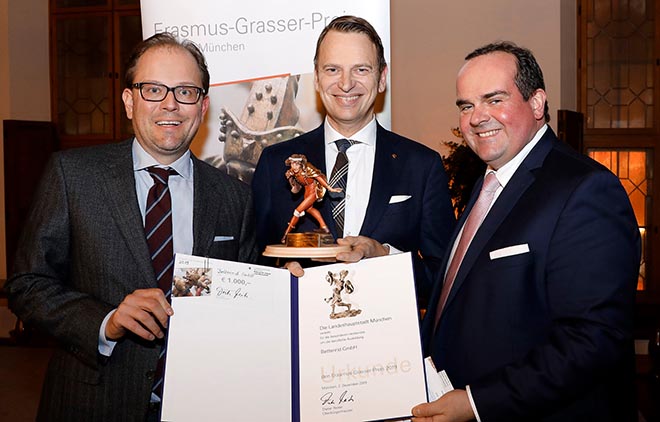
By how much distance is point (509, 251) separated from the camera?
2.09 m

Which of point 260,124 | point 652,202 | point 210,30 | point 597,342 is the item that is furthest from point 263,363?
point 652,202

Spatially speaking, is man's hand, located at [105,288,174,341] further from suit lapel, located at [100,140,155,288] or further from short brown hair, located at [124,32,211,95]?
short brown hair, located at [124,32,211,95]

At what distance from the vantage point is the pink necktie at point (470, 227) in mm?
2318

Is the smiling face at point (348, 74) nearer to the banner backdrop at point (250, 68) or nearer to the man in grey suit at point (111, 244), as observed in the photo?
the man in grey suit at point (111, 244)

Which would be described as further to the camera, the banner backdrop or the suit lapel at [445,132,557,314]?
the banner backdrop

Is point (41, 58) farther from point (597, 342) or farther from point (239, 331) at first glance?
point (597, 342)

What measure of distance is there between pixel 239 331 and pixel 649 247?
23.5ft

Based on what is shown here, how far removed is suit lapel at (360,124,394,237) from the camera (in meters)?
2.61

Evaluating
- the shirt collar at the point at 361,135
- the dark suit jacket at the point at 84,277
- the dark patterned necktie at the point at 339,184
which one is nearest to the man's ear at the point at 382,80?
the shirt collar at the point at 361,135

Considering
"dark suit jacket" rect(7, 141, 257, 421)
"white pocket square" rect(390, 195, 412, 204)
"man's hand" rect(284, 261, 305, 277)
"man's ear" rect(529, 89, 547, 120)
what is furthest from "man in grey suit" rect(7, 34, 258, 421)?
"man's ear" rect(529, 89, 547, 120)

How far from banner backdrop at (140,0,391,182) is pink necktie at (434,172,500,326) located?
1.18 m
